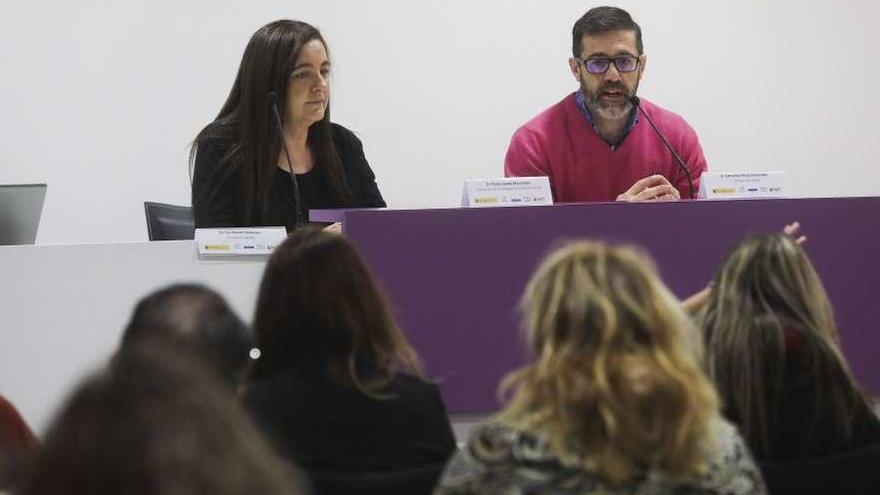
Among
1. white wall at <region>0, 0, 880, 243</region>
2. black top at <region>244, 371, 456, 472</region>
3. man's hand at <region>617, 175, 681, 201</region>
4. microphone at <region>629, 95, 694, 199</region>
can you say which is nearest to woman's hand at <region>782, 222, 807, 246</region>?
man's hand at <region>617, 175, 681, 201</region>

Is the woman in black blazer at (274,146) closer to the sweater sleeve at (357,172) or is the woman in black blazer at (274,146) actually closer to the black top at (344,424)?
the sweater sleeve at (357,172)

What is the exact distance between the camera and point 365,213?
8.65 ft

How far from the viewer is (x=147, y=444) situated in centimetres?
86

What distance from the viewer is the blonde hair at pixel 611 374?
156 cm

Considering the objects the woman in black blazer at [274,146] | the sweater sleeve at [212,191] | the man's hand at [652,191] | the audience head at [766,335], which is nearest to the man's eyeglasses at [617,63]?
the man's hand at [652,191]

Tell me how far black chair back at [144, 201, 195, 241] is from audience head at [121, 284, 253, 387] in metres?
1.44

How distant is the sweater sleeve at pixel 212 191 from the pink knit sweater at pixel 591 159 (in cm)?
81

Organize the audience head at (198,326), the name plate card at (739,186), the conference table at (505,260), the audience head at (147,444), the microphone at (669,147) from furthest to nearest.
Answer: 1. the microphone at (669,147)
2. the name plate card at (739,186)
3. the conference table at (505,260)
4. the audience head at (198,326)
5. the audience head at (147,444)

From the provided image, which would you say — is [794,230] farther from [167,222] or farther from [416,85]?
[416,85]

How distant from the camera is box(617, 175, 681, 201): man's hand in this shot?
2.92 m

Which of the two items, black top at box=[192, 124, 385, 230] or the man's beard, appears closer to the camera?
black top at box=[192, 124, 385, 230]

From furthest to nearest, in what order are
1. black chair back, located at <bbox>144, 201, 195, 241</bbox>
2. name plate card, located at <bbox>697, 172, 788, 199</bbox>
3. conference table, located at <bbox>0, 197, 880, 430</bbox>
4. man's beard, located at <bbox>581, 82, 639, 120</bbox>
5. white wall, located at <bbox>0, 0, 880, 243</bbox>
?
white wall, located at <bbox>0, 0, 880, 243</bbox> → man's beard, located at <bbox>581, 82, 639, 120</bbox> → black chair back, located at <bbox>144, 201, 195, 241</bbox> → name plate card, located at <bbox>697, 172, 788, 199</bbox> → conference table, located at <bbox>0, 197, 880, 430</bbox>

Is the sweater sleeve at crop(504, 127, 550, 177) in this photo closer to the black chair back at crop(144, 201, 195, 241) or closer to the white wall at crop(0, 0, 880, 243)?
the black chair back at crop(144, 201, 195, 241)

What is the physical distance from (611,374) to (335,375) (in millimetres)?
521
